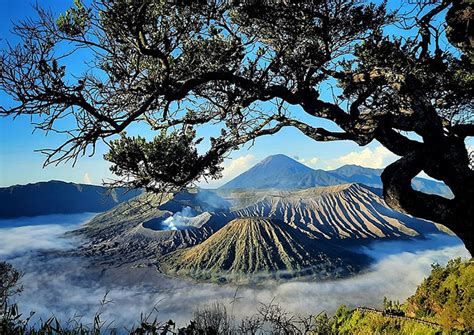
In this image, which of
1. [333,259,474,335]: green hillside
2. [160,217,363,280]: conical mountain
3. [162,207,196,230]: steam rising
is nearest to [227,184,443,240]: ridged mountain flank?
[160,217,363,280]: conical mountain

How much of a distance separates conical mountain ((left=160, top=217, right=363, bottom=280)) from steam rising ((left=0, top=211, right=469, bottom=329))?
3649 mm

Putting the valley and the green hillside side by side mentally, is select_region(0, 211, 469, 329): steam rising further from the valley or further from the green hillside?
the green hillside

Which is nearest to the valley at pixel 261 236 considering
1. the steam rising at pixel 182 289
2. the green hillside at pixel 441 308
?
the steam rising at pixel 182 289

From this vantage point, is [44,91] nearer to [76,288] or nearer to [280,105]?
[280,105]

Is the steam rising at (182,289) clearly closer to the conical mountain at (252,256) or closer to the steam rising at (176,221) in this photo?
the steam rising at (176,221)

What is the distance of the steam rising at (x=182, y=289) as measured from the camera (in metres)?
93.8

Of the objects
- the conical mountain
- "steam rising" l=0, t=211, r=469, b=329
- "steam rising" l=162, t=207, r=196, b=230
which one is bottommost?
"steam rising" l=0, t=211, r=469, b=329

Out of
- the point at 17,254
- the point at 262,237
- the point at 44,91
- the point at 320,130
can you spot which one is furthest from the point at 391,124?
the point at 17,254

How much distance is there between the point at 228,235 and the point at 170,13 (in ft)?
333

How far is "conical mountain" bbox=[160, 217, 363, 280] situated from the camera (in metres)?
101

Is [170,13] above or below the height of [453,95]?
above

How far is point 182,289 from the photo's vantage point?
94.9 m

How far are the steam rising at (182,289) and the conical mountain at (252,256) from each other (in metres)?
3.65

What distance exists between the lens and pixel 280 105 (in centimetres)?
544
